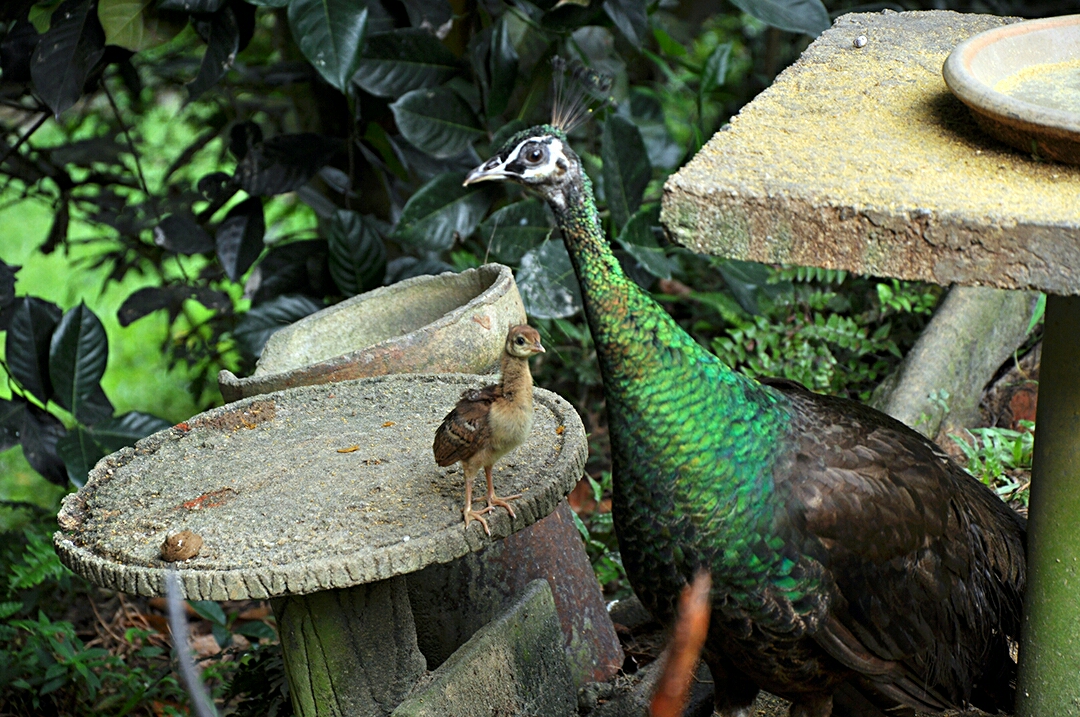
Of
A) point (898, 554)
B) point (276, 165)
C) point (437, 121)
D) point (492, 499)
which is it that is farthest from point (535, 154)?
point (276, 165)

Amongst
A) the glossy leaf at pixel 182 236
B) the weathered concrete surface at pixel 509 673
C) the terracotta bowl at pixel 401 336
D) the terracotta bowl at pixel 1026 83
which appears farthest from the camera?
the glossy leaf at pixel 182 236

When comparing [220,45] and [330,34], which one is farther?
[220,45]

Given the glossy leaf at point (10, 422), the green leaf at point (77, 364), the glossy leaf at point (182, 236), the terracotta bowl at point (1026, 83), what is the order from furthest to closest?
the glossy leaf at point (182, 236), the glossy leaf at point (10, 422), the green leaf at point (77, 364), the terracotta bowl at point (1026, 83)

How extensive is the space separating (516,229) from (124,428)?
151cm

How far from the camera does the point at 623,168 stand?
414cm

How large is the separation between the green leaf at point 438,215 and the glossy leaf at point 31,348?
4.05ft

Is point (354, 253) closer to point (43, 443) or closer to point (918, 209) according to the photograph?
point (43, 443)

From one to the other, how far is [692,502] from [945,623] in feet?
2.30

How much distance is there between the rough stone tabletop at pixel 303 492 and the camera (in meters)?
2.14

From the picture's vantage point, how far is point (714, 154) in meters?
1.95

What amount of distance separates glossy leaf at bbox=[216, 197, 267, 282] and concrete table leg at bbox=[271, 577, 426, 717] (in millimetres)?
2021

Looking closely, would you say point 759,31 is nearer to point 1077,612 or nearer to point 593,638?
point 593,638

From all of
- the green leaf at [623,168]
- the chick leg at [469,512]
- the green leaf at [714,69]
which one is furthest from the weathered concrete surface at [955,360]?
the chick leg at [469,512]

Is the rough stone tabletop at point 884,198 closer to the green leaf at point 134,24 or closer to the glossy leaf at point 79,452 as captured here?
the green leaf at point 134,24
